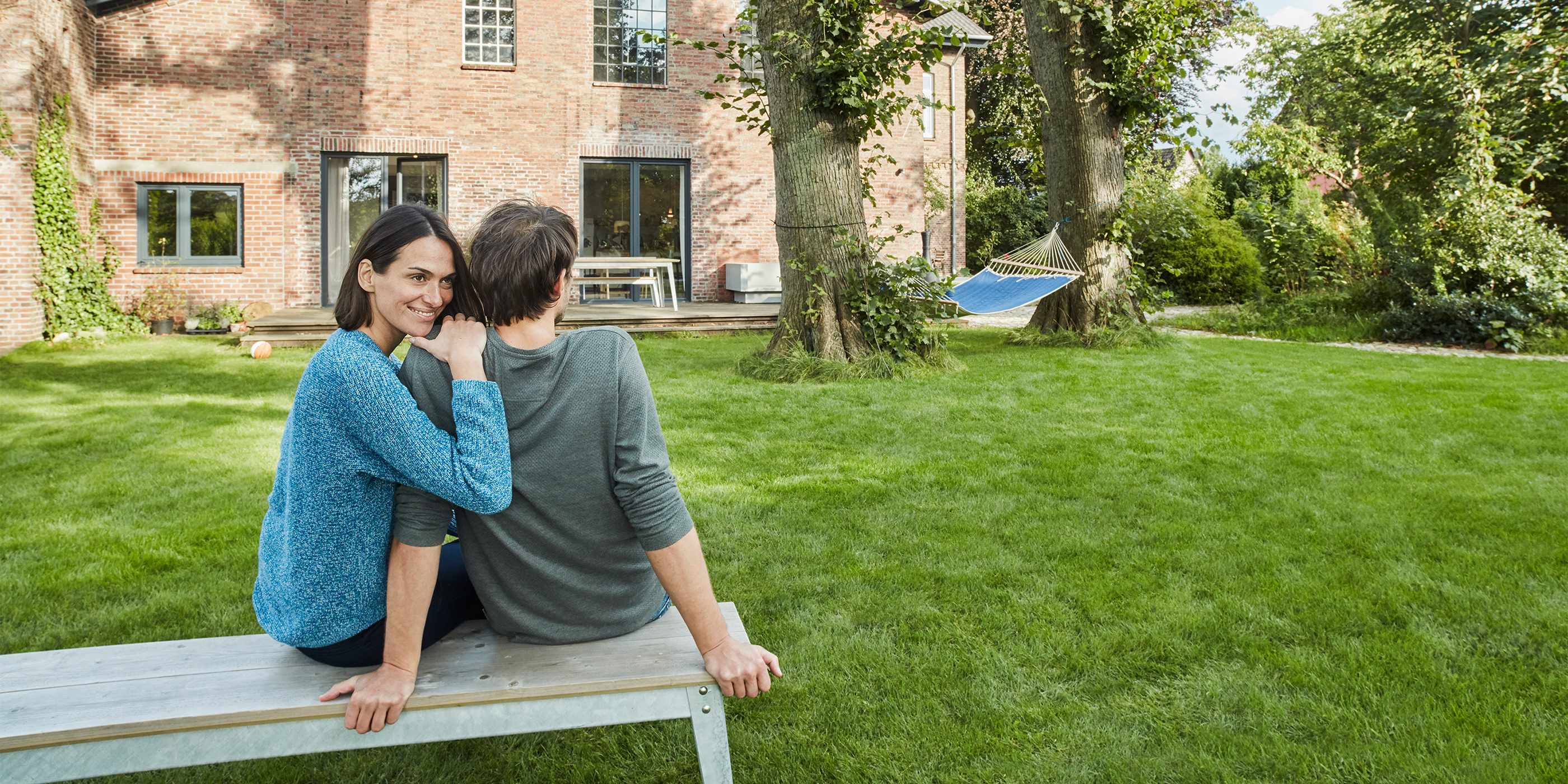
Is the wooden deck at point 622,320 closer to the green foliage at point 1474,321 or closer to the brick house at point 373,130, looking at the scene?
the brick house at point 373,130

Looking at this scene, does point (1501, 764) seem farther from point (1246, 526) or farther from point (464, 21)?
point (464, 21)

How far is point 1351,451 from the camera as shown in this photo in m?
5.20

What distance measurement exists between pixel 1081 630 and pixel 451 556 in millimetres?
1783

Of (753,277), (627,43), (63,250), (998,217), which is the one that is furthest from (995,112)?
(63,250)

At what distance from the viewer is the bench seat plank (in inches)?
60.7

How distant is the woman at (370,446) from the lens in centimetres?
157

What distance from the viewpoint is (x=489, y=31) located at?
14.0 meters

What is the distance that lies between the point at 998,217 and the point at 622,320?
12180 mm

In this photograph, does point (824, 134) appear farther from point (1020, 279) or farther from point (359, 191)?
point (359, 191)

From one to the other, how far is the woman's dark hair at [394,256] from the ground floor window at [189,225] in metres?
13.3

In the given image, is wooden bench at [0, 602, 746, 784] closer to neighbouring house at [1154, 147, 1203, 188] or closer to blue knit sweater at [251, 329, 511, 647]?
blue knit sweater at [251, 329, 511, 647]

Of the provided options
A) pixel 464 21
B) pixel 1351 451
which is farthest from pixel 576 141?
pixel 1351 451

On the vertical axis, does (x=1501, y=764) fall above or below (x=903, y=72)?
below


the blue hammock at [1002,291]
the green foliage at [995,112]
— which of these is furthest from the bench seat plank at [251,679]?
the green foliage at [995,112]
